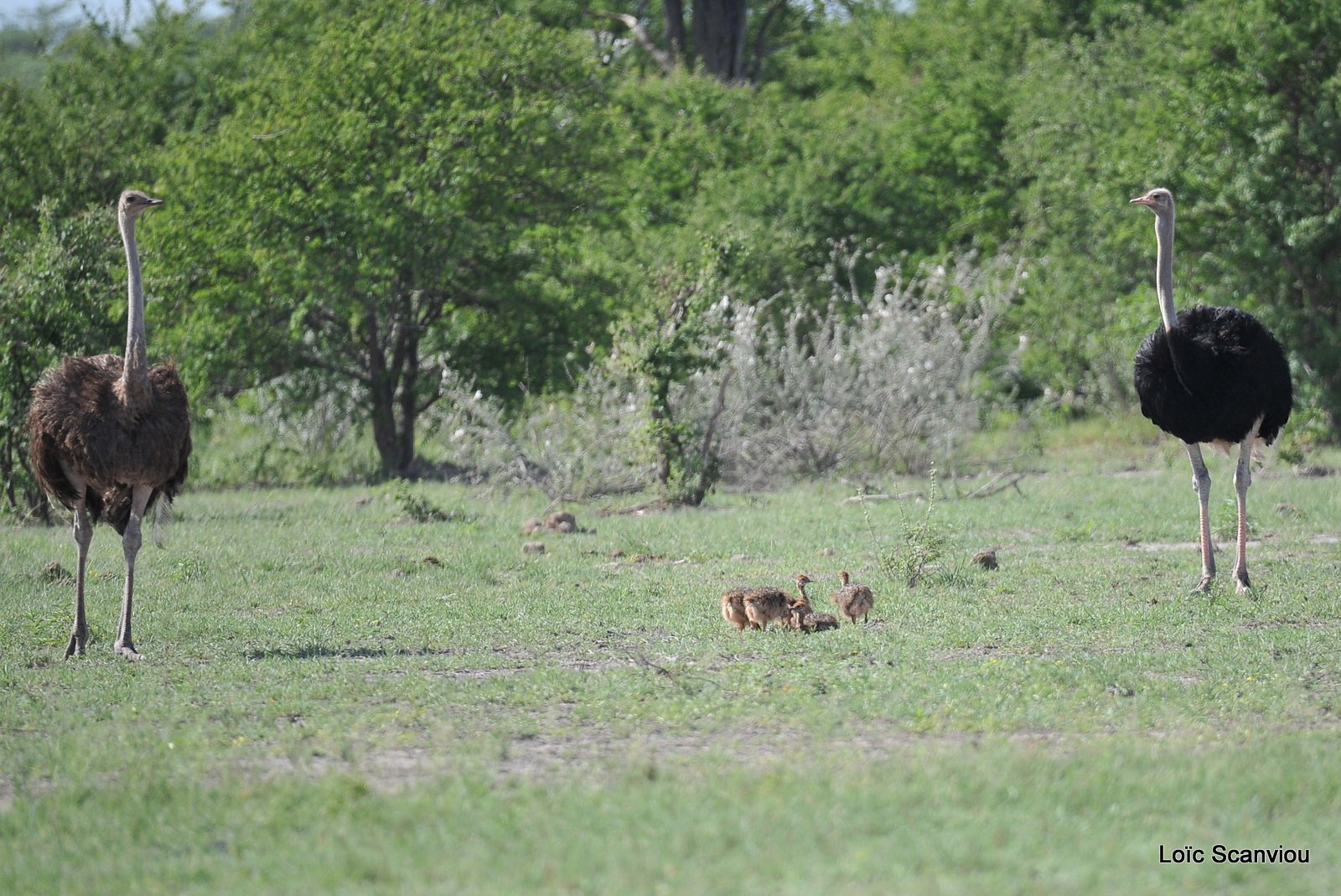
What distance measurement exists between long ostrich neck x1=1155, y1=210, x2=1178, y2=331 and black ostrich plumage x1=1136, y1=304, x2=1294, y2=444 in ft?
0.31

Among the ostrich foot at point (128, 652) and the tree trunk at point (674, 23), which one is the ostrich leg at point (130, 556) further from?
the tree trunk at point (674, 23)

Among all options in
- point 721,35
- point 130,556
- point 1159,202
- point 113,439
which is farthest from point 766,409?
point 721,35

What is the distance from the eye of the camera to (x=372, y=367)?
19922mm

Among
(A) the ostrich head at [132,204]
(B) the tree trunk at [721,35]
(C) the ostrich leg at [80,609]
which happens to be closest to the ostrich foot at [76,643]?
(C) the ostrich leg at [80,609]

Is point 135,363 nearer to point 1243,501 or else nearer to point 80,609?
point 80,609

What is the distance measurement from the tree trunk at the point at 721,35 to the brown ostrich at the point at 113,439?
2529 centimetres

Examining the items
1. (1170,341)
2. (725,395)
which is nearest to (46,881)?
(1170,341)

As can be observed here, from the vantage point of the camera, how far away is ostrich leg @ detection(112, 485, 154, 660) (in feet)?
29.7

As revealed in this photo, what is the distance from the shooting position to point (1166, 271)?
11227mm

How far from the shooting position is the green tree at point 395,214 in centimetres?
1859

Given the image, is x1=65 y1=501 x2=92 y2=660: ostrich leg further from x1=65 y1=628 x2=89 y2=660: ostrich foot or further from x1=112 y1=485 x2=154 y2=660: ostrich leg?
x1=112 y1=485 x2=154 y2=660: ostrich leg

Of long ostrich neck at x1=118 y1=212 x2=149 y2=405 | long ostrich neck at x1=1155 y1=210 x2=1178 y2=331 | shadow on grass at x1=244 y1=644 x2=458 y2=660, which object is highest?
long ostrich neck at x1=1155 y1=210 x2=1178 y2=331

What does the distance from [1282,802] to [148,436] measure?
20.4ft

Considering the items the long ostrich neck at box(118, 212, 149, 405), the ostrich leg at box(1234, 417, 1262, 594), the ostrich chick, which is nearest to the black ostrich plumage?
the ostrich leg at box(1234, 417, 1262, 594)
